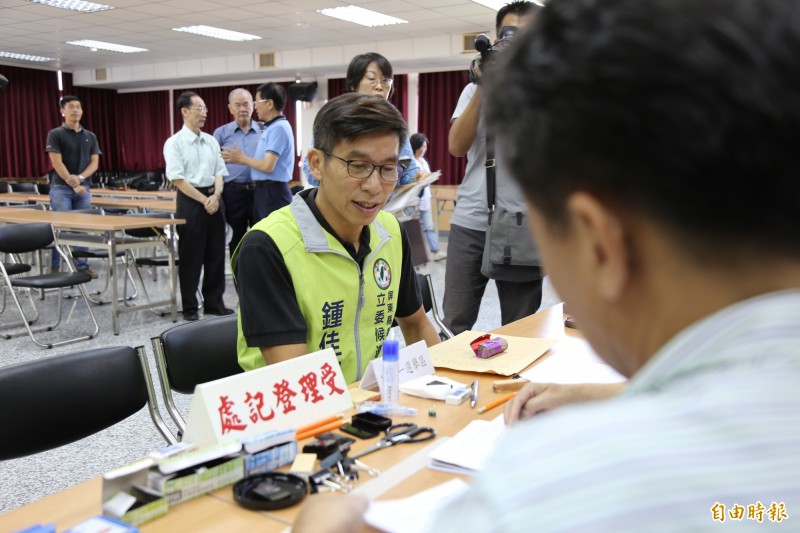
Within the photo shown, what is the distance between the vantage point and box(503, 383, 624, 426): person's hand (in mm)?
1127

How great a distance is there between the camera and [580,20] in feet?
1.35

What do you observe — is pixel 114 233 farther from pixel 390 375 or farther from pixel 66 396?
pixel 390 375

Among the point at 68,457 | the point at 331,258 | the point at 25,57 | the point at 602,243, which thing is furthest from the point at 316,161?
the point at 25,57

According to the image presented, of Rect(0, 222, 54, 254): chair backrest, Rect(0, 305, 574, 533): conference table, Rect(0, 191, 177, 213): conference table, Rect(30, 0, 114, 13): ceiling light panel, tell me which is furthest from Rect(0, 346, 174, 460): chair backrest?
Rect(30, 0, 114, 13): ceiling light panel

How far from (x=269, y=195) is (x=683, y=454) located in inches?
191

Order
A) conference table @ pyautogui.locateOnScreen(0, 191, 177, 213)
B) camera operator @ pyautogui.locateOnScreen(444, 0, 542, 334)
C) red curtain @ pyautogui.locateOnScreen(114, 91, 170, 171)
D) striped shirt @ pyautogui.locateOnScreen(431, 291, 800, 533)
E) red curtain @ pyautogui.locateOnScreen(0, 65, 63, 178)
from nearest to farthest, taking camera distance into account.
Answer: striped shirt @ pyautogui.locateOnScreen(431, 291, 800, 533) < camera operator @ pyautogui.locateOnScreen(444, 0, 542, 334) < conference table @ pyautogui.locateOnScreen(0, 191, 177, 213) < red curtain @ pyautogui.locateOnScreen(0, 65, 63, 178) < red curtain @ pyautogui.locateOnScreen(114, 91, 170, 171)

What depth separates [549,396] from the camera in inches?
44.9

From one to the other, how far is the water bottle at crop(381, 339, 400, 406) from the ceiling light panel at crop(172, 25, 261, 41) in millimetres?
8492

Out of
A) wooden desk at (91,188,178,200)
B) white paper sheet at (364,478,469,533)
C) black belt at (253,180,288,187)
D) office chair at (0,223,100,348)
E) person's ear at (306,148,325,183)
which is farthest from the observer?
wooden desk at (91,188,178,200)

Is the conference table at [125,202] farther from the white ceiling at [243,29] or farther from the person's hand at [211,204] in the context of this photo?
the white ceiling at [243,29]

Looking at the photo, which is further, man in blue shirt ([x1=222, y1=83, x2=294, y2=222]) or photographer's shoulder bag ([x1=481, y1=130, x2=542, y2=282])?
man in blue shirt ([x1=222, y1=83, x2=294, y2=222])

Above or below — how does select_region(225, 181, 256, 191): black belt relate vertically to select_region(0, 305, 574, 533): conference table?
above

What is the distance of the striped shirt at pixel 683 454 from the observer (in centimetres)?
35

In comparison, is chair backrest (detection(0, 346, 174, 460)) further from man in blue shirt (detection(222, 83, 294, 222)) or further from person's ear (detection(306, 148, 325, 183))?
man in blue shirt (detection(222, 83, 294, 222))
